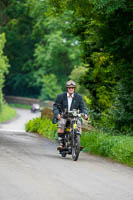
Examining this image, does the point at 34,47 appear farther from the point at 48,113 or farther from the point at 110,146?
the point at 110,146

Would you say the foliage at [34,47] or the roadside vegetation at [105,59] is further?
the foliage at [34,47]

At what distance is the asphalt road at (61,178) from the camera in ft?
26.6

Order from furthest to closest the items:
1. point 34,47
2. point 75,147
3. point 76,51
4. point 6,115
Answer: point 34,47
point 76,51
point 6,115
point 75,147

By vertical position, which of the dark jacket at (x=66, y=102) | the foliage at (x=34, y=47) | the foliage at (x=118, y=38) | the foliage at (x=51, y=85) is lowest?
the dark jacket at (x=66, y=102)

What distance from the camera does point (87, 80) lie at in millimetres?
26062

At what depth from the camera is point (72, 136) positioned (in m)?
13.2

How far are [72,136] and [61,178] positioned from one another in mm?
3541

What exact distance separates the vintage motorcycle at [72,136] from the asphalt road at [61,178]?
0.85 ft

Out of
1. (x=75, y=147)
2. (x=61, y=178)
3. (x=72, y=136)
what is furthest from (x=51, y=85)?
(x=61, y=178)

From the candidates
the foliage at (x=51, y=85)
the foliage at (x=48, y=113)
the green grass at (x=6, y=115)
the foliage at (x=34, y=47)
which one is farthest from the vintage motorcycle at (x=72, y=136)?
the foliage at (x=51, y=85)

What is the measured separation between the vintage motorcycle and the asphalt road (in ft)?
0.85

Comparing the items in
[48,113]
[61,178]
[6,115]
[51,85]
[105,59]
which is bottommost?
[61,178]

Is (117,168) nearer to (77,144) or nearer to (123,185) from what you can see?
(77,144)

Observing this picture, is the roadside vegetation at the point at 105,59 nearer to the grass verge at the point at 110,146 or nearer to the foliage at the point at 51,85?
the grass verge at the point at 110,146
